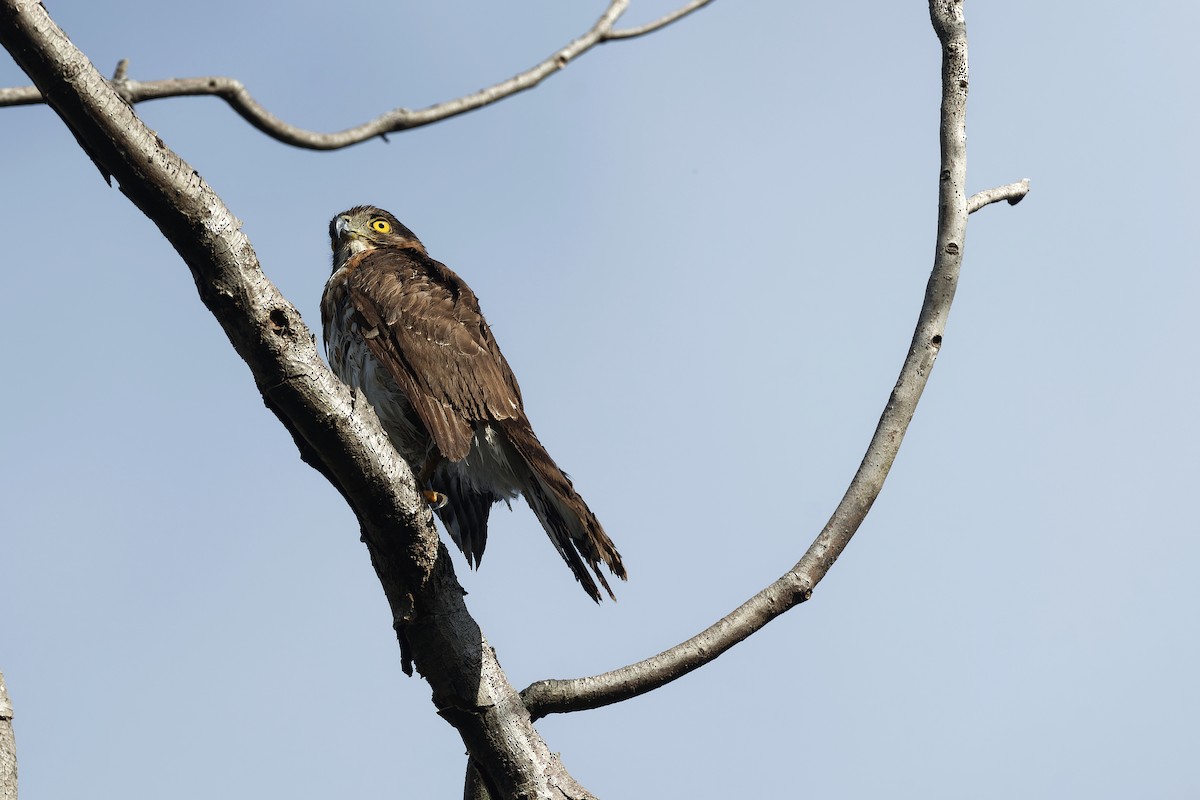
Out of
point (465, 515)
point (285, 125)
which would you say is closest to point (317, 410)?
point (285, 125)

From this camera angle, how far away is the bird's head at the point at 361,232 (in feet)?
23.5

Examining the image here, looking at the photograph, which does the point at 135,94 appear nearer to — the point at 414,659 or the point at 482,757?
the point at 414,659

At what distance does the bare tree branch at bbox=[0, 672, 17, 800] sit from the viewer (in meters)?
3.24

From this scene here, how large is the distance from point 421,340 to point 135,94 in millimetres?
1657

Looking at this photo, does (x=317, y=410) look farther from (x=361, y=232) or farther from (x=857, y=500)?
(x=361, y=232)

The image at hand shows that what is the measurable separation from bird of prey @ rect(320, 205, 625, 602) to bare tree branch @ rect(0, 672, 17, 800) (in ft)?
6.41

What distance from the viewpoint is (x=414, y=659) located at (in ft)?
12.4

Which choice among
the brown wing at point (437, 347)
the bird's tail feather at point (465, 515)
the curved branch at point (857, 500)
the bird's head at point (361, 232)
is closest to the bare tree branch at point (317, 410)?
the curved branch at point (857, 500)

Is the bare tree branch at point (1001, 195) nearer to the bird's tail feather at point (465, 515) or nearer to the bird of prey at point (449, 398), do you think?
the bird of prey at point (449, 398)

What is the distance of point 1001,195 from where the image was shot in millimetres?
4328

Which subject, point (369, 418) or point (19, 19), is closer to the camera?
point (19, 19)

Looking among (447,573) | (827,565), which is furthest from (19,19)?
(827,565)

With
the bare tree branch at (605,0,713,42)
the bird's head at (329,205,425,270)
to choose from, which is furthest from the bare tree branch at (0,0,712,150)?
the bird's head at (329,205,425,270)

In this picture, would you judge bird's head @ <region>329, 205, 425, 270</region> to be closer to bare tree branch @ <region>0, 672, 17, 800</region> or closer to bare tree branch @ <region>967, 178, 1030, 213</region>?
bare tree branch @ <region>967, 178, 1030, 213</region>
